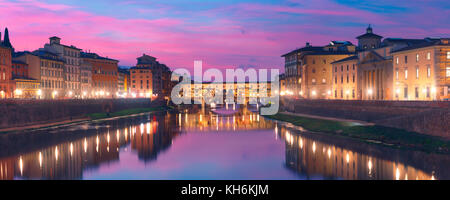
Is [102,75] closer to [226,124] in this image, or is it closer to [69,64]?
[69,64]

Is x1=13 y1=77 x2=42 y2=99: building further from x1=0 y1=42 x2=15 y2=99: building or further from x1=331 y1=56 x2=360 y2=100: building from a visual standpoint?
x1=331 y1=56 x2=360 y2=100: building

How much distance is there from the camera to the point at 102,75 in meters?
158

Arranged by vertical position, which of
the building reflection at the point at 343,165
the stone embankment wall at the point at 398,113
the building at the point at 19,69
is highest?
the building at the point at 19,69

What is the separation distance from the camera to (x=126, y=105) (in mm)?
130625

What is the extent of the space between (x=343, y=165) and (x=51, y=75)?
10134 cm

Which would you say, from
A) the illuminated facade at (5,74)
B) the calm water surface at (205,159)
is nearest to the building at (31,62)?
the illuminated facade at (5,74)

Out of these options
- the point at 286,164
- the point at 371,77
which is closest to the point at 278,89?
the point at 371,77

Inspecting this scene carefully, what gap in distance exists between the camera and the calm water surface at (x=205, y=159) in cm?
3341

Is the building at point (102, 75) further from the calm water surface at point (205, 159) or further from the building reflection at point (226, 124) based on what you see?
the calm water surface at point (205, 159)

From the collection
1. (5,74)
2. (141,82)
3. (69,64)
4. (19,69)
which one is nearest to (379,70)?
(5,74)

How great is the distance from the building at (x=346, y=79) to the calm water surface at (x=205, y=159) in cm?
4411

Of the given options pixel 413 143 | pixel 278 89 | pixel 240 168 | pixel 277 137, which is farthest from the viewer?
pixel 278 89
